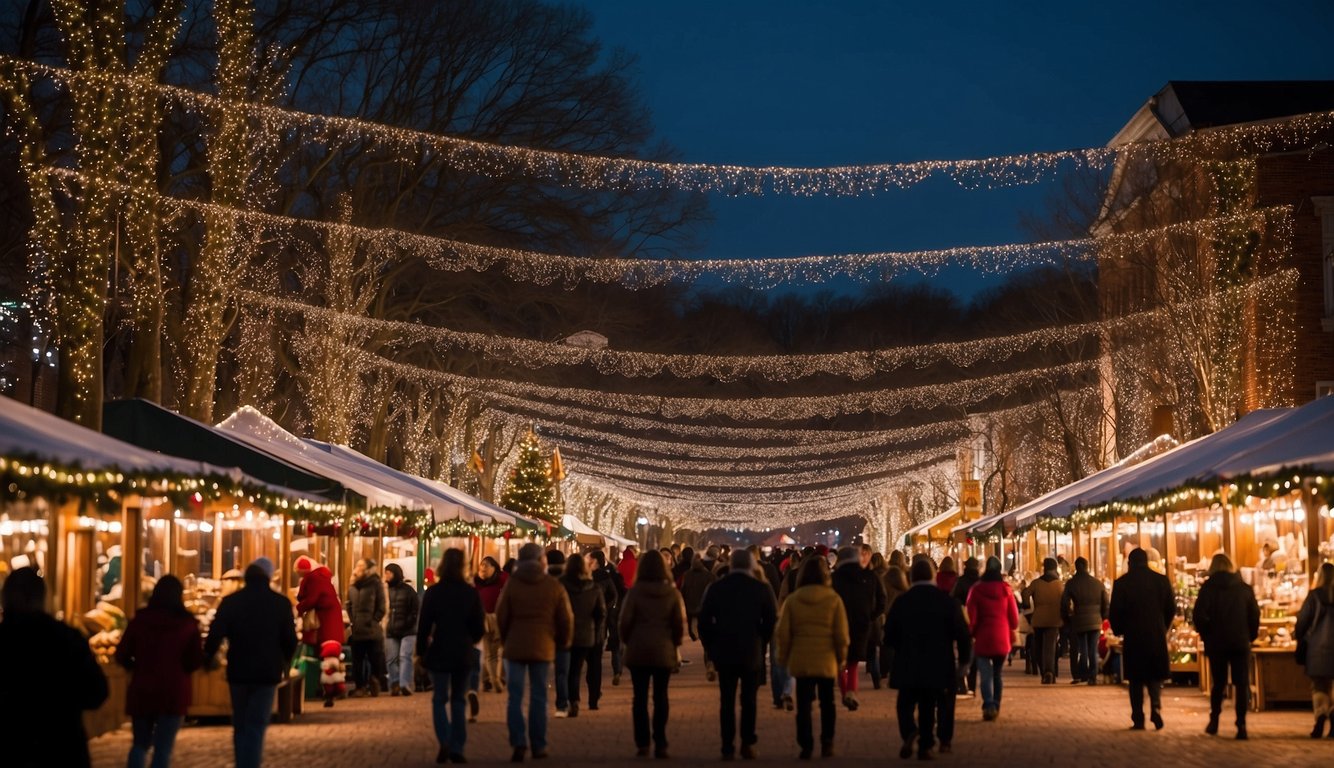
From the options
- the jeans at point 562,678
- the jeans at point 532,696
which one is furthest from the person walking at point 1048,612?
the jeans at point 532,696

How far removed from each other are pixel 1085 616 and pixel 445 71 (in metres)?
18.2

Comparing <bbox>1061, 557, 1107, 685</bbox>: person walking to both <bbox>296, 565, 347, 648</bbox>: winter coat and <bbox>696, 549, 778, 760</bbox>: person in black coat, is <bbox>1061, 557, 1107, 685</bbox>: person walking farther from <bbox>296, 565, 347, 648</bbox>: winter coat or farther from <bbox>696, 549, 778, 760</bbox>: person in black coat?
<bbox>696, 549, 778, 760</bbox>: person in black coat

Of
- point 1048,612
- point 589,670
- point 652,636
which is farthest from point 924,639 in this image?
point 1048,612

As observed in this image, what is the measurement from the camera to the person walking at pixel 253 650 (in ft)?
36.9

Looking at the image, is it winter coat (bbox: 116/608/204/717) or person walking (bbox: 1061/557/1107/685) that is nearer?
winter coat (bbox: 116/608/204/717)

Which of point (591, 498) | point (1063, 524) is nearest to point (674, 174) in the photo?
point (1063, 524)

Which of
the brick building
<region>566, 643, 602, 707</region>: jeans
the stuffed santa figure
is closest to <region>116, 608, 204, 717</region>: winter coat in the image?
<region>566, 643, 602, 707</region>: jeans

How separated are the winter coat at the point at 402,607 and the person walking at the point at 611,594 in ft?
7.05

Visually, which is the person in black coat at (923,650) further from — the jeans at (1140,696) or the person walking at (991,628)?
the person walking at (991,628)

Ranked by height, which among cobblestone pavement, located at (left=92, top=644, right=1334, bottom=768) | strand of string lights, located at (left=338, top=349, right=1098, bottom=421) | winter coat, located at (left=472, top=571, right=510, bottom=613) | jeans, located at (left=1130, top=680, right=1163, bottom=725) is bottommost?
cobblestone pavement, located at (left=92, top=644, right=1334, bottom=768)

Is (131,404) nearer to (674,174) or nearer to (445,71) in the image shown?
(674,174)

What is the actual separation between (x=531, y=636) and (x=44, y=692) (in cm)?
638

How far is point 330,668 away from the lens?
65.4 ft

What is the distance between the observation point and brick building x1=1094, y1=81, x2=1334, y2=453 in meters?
32.9
